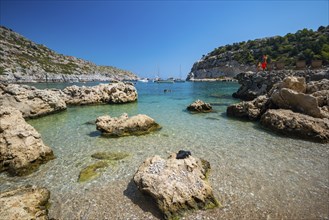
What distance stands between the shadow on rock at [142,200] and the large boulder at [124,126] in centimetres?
663

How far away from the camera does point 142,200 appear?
21.5ft

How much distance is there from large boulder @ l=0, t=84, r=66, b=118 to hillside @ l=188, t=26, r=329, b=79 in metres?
79.8

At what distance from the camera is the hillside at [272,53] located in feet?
269

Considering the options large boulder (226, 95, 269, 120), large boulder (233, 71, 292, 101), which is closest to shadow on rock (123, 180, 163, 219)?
large boulder (226, 95, 269, 120)

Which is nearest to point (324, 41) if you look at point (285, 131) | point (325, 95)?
point (325, 95)

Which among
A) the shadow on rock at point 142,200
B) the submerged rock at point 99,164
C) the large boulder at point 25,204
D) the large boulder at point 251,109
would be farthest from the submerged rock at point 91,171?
the large boulder at point 251,109

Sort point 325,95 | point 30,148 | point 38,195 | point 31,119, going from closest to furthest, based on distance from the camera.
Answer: point 38,195 → point 30,148 → point 325,95 → point 31,119

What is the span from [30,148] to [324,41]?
111 meters

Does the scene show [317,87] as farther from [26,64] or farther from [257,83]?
[26,64]

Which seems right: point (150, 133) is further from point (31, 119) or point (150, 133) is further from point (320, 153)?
point (31, 119)

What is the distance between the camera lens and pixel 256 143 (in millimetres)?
11984

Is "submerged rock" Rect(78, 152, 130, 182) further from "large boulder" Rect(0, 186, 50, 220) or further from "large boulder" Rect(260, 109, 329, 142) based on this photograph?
"large boulder" Rect(260, 109, 329, 142)

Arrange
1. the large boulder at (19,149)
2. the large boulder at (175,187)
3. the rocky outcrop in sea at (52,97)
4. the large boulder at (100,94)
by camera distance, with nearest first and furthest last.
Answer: the large boulder at (175,187), the large boulder at (19,149), the rocky outcrop in sea at (52,97), the large boulder at (100,94)

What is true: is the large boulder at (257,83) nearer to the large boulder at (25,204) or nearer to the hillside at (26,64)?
the large boulder at (25,204)
